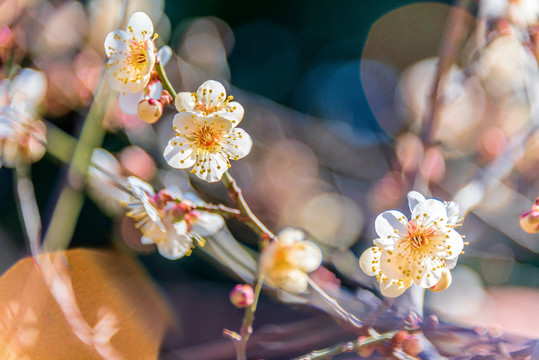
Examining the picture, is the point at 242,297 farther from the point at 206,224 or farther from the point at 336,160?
the point at 336,160

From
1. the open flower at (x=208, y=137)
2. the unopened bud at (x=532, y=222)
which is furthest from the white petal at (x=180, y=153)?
the unopened bud at (x=532, y=222)

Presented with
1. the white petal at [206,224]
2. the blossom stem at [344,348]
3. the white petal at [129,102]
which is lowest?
the blossom stem at [344,348]

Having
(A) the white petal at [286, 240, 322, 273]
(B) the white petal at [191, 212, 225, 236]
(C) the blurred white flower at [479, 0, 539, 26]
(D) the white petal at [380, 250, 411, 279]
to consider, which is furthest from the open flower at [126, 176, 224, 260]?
(C) the blurred white flower at [479, 0, 539, 26]

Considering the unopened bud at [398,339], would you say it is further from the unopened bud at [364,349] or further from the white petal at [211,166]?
the white petal at [211,166]

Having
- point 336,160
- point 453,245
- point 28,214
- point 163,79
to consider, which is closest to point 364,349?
point 453,245

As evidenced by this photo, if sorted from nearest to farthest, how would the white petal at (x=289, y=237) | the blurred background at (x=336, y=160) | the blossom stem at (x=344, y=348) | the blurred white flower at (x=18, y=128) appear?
the blossom stem at (x=344, y=348)
the white petal at (x=289, y=237)
the blurred white flower at (x=18, y=128)
the blurred background at (x=336, y=160)

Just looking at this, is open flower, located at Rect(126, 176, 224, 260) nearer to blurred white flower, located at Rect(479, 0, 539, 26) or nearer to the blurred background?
the blurred background
